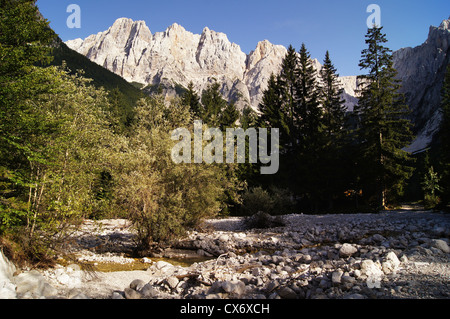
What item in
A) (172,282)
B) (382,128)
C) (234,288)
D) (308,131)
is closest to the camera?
(234,288)

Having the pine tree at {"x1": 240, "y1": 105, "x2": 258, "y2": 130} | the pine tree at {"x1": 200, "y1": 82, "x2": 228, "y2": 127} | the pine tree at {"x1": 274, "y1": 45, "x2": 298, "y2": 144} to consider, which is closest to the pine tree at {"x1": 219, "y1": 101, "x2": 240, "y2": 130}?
the pine tree at {"x1": 240, "y1": 105, "x2": 258, "y2": 130}

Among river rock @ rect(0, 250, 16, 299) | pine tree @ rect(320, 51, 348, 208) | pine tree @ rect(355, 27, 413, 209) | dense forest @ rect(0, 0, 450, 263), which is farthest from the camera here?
pine tree @ rect(320, 51, 348, 208)

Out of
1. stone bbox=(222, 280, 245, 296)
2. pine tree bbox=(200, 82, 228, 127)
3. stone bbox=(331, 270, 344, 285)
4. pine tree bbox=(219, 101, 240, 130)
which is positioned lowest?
stone bbox=(222, 280, 245, 296)

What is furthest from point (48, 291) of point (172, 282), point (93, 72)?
point (93, 72)

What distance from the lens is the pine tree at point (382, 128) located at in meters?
25.1

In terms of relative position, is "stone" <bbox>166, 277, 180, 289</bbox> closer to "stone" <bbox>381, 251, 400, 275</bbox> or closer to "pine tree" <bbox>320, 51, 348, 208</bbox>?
"stone" <bbox>381, 251, 400, 275</bbox>

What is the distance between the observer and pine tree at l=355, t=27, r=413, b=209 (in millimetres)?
25062

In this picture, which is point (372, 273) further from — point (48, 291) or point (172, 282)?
point (48, 291)

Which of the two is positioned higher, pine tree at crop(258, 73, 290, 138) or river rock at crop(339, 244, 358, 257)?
pine tree at crop(258, 73, 290, 138)

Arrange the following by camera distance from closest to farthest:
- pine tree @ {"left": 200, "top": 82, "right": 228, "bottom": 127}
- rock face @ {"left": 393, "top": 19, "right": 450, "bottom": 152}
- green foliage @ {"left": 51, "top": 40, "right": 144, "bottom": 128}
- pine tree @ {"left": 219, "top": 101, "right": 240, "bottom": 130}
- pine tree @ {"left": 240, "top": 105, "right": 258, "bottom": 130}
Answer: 1. pine tree @ {"left": 219, "top": 101, "right": 240, "bottom": 130}
2. pine tree @ {"left": 240, "top": 105, "right": 258, "bottom": 130}
3. pine tree @ {"left": 200, "top": 82, "right": 228, "bottom": 127}
4. rock face @ {"left": 393, "top": 19, "right": 450, "bottom": 152}
5. green foliage @ {"left": 51, "top": 40, "right": 144, "bottom": 128}

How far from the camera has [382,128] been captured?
2547 centimetres

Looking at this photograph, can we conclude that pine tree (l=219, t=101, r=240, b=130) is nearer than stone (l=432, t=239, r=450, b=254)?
No

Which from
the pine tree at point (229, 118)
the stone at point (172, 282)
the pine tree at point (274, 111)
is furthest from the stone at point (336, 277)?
the pine tree at point (229, 118)

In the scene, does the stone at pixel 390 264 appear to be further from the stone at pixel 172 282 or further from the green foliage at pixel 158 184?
the green foliage at pixel 158 184
